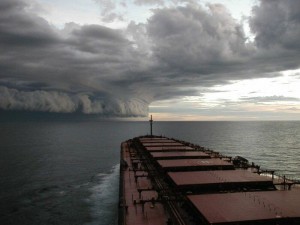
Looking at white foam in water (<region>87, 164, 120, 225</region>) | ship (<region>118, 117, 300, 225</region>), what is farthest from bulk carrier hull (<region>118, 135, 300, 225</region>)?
white foam in water (<region>87, 164, 120, 225</region>)

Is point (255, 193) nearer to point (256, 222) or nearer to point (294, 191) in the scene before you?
point (294, 191)

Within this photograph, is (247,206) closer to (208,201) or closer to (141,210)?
(208,201)

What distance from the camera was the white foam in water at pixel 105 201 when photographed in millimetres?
57906

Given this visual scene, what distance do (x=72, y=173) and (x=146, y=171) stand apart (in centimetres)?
4424

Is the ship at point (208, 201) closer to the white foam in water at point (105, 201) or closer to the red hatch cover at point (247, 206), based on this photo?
the red hatch cover at point (247, 206)

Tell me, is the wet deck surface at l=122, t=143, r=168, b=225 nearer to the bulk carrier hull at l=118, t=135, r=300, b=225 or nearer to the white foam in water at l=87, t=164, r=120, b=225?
the bulk carrier hull at l=118, t=135, r=300, b=225

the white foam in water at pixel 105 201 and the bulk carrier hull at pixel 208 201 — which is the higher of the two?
the bulk carrier hull at pixel 208 201

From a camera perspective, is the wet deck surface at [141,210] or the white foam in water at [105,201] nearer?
the wet deck surface at [141,210]

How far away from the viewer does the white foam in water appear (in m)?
57.9

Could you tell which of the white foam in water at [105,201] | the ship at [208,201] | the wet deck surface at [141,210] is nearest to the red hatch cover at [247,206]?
the ship at [208,201]

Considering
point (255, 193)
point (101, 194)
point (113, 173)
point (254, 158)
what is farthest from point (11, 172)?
point (254, 158)

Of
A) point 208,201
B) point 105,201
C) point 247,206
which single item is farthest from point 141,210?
point 105,201

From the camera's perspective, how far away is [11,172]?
10044 cm

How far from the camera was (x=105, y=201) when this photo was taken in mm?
70062
